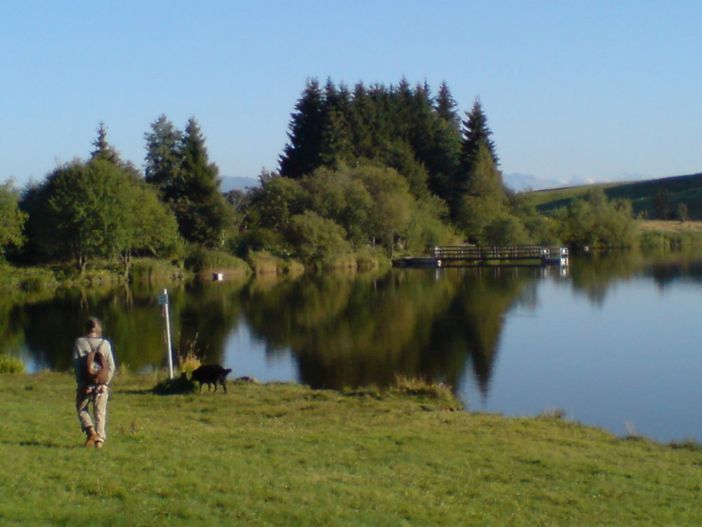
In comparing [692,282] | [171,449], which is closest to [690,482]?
[171,449]

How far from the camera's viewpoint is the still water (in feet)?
65.4

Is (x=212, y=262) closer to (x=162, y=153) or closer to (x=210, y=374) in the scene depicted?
(x=162, y=153)

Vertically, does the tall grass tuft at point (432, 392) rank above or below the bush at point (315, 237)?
below

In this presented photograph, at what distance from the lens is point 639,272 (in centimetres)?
5431

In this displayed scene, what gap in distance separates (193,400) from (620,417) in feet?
25.6

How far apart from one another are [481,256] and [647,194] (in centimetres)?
6283

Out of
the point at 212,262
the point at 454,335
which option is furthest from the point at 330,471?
the point at 212,262

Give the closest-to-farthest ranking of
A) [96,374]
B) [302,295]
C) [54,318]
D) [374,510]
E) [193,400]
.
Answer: [374,510] → [96,374] → [193,400] → [54,318] → [302,295]

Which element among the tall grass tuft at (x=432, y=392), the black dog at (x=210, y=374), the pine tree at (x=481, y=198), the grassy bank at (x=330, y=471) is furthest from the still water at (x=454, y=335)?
the pine tree at (x=481, y=198)

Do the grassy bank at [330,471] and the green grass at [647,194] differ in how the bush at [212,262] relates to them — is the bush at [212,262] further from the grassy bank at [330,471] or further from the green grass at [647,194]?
the green grass at [647,194]

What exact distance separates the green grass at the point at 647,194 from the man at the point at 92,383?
9650cm

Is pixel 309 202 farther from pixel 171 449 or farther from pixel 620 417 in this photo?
pixel 171 449

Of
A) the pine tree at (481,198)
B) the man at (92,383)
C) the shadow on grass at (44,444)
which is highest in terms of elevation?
the pine tree at (481,198)

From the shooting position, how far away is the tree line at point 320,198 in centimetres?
5275
